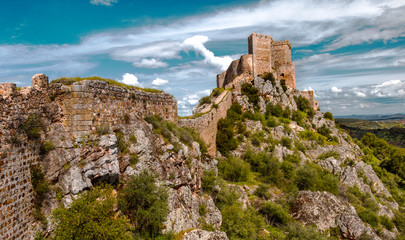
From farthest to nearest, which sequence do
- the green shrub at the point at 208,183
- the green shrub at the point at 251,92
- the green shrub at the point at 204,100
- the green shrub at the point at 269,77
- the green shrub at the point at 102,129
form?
the green shrub at the point at 269,77 < the green shrub at the point at 251,92 < the green shrub at the point at 204,100 < the green shrub at the point at 208,183 < the green shrub at the point at 102,129

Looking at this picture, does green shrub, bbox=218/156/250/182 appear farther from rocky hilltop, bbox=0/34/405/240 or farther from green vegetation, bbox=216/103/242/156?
green vegetation, bbox=216/103/242/156

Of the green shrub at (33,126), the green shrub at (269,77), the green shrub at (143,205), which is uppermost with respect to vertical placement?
the green shrub at (269,77)

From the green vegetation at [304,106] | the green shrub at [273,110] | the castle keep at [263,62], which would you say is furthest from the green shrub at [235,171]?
the green vegetation at [304,106]

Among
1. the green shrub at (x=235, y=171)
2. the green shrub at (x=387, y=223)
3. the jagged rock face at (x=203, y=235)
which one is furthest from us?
the green shrub at (x=387, y=223)

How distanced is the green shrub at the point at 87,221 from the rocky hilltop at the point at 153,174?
0.03 meters

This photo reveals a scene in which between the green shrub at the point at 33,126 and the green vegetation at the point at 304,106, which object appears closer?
the green shrub at the point at 33,126

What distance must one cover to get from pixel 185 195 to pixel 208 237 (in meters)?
2.36

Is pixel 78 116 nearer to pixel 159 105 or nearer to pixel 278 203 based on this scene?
pixel 159 105

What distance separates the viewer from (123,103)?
11.8 meters

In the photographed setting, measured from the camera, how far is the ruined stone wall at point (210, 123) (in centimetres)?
2106

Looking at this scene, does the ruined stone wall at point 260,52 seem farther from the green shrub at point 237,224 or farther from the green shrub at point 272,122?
the green shrub at point 237,224

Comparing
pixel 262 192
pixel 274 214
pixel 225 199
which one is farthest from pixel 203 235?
pixel 262 192

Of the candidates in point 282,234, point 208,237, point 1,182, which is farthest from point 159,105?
point 282,234

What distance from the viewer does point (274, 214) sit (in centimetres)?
1886
